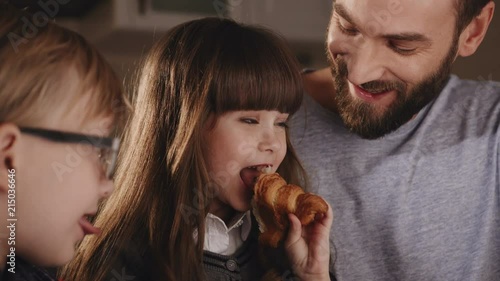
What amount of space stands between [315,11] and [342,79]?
0.74ft

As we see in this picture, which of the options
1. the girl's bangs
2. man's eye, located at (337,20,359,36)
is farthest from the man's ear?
the girl's bangs

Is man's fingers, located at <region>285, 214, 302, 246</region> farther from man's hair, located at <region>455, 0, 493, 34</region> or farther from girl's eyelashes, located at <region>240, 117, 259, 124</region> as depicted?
man's hair, located at <region>455, 0, 493, 34</region>

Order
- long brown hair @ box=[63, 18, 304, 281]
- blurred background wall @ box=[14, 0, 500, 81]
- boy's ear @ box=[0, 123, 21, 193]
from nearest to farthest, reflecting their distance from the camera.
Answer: boy's ear @ box=[0, 123, 21, 193]
long brown hair @ box=[63, 18, 304, 281]
blurred background wall @ box=[14, 0, 500, 81]

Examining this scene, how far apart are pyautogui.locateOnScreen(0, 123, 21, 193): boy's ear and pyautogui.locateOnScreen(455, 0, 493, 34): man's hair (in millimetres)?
580

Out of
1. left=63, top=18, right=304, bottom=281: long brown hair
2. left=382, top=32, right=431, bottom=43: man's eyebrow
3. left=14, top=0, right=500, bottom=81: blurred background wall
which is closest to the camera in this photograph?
left=63, top=18, right=304, bottom=281: long brown hair

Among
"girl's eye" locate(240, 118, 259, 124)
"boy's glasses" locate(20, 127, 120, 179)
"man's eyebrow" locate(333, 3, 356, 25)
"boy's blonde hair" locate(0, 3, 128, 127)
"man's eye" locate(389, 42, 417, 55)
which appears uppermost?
"boy's blonde hair" locate(0, 3, 128, 127)

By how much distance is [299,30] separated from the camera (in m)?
1.04

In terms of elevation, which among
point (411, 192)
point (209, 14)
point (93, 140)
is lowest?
point (411, 192)

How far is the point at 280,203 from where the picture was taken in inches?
26.6

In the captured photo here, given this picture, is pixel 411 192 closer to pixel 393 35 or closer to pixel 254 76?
pixel 393 35

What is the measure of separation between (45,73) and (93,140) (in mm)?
59

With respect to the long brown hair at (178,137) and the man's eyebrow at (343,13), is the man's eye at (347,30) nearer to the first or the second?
the man's eyebrow at (343,13)

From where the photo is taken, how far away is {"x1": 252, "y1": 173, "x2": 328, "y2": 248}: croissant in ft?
2.19

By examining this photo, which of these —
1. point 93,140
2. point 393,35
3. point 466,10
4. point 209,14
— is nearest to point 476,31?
point 466,10
